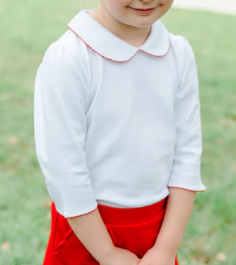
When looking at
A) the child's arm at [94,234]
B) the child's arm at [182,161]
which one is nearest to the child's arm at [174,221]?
the child's arm at [182,161]

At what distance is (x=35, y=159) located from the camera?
12.0ft

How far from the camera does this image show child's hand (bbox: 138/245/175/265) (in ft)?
5.10

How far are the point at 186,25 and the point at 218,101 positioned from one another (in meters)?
3.97

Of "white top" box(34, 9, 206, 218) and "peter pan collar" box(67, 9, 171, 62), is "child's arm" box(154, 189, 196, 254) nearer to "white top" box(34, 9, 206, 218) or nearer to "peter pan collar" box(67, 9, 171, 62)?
"white top" box(34, 9, 206, 218)

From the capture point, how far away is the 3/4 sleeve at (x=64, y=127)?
1397 millimetres

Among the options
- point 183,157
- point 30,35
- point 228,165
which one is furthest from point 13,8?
point 183,157

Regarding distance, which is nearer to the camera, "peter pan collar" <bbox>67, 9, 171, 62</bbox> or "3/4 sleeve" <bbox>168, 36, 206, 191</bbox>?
"peter pan collar" <bbox>67, 9, 171, 62</bbox>

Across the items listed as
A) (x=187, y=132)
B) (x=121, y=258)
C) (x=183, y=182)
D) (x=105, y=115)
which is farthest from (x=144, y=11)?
(x=121, y=258)

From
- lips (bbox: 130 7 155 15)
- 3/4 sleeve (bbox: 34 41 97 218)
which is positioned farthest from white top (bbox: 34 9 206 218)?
lips (bbox: 130 7 155 15)

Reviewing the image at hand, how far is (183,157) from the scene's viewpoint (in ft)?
5.46

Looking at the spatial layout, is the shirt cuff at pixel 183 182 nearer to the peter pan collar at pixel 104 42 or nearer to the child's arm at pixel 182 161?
the child's arm at pixel 182 161

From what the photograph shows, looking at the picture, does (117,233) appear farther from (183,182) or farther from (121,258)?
(183,182)

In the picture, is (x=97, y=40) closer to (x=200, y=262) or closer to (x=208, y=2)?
(x=200, y=262)

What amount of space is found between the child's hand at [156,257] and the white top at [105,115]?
15cm
